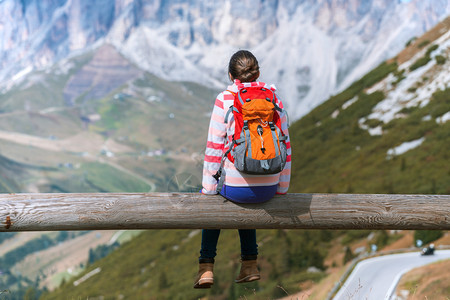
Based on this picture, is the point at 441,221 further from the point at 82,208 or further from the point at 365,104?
the point at 365,104

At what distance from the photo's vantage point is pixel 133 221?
4.99 metres

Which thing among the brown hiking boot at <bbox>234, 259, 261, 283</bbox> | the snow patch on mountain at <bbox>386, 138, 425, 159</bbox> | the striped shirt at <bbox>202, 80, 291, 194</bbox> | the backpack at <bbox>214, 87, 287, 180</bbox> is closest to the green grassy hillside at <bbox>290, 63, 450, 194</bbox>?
the snow patch on mountain at <bbox>386, 138, 425, 159</bbox>

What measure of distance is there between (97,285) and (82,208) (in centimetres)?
13211

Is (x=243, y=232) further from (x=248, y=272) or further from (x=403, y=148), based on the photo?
(x=403, y=148)

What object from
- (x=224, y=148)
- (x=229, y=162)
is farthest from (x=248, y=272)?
(x=224, y=148)

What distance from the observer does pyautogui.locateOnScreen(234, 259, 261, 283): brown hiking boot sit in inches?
222

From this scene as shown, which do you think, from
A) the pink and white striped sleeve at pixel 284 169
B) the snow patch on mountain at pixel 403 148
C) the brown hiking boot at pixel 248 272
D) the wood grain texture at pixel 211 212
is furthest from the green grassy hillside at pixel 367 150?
the pink and white striped sleeve at pixel 284 169

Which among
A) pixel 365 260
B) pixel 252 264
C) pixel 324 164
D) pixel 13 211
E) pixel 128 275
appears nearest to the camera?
pixel 13 211

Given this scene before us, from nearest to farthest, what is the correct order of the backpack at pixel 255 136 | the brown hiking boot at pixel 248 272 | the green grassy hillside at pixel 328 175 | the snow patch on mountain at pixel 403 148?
1. the backpack at pixel 255 136
2. the brown hiking boot at pixel 248 272
3. the green grassy hillside at pixel 328 175
4. the snow patch on mountain at pixel 403 148

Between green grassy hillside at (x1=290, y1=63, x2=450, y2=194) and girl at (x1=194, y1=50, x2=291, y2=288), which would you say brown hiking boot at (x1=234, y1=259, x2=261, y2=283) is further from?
green grassy hillside at (x1=290, y1=63, x2=450, y2=194)

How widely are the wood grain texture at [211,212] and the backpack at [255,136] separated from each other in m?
0.52

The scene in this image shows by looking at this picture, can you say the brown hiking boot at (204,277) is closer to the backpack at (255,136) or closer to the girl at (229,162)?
the girl at (229,162)

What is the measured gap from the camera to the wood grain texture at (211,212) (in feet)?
16.1

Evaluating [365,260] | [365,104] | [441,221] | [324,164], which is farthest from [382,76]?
[441,221]
